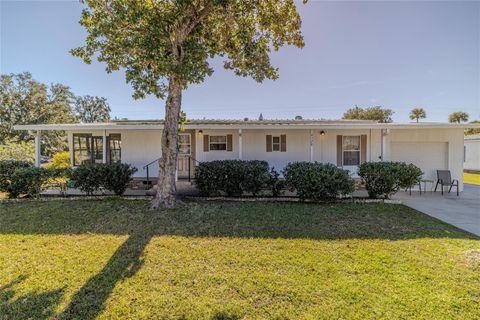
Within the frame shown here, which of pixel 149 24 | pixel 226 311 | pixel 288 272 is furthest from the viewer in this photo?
pixel 149 24

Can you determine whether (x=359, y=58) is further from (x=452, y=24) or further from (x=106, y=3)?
(x=106, y=3)

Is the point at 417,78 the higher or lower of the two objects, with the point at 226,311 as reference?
higher

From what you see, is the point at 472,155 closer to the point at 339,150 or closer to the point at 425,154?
the point at 425,154

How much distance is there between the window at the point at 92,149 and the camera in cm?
1088

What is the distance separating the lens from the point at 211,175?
8266mm

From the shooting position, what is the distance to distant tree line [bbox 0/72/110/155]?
87.9 ft

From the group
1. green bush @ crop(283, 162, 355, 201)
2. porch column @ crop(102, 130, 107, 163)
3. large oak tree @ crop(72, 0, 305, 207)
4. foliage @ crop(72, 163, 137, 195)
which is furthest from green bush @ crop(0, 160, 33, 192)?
green bush @ crop(283, 162, 355, 201)

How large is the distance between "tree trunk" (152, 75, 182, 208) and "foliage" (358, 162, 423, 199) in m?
6.69

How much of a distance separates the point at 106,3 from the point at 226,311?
323 inches

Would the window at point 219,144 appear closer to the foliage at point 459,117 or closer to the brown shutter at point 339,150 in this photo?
the brown shutter at point 339,150

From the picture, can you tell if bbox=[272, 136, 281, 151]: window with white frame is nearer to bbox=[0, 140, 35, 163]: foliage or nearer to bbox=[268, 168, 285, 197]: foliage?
bbox=[268, 168, 285, 197]: foliage

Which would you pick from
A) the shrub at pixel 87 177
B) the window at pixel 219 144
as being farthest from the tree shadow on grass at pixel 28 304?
the window at pixel 219 144

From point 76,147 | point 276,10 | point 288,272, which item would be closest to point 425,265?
point 288,272

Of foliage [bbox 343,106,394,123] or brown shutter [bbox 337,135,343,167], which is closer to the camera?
brown shutter [bbox 337,135,343,167]
